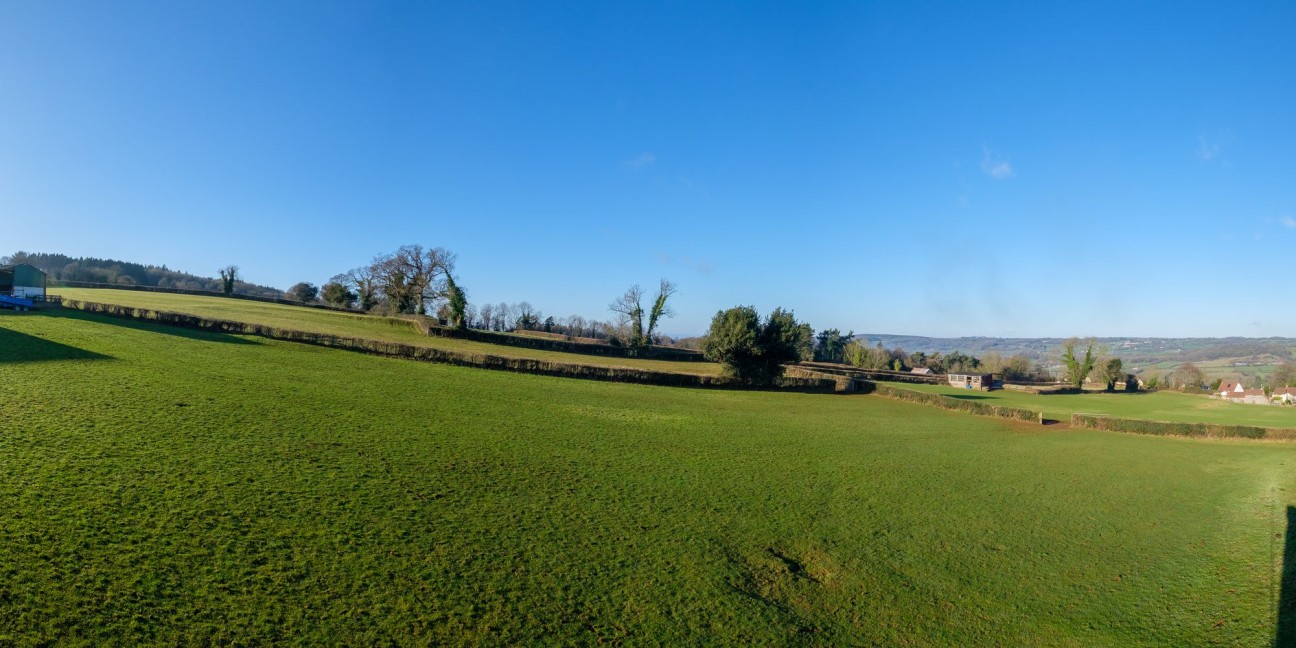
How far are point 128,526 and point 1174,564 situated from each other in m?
17.6

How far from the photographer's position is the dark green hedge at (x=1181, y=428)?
28.9 metres

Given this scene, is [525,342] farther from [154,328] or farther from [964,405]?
[964,405]

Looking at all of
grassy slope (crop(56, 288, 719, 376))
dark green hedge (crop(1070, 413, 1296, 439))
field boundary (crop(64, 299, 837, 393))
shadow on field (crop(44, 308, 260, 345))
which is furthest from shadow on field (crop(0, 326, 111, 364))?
dark green hedge (crop(1070, 413, 1296, 439))

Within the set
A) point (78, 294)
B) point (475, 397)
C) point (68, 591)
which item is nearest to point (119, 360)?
point (475, 397)

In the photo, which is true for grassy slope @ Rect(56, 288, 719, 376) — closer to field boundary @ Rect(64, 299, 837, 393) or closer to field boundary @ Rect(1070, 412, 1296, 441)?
field boundary @ Rect(64, 299, 837, 393)

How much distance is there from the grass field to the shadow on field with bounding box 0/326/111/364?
0.57 ft

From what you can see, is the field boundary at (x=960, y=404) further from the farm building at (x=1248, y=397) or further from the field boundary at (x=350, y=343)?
the farm building at (x=1248, y=397)

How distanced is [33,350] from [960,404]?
4180cm

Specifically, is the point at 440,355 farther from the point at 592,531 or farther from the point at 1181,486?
the point at 1181,486

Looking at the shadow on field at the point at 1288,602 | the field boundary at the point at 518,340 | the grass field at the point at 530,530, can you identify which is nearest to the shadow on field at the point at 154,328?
the grass field at the point at 530,530

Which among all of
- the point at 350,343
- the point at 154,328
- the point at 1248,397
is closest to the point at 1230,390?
the point at 1248,397

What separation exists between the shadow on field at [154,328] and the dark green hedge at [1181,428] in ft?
140

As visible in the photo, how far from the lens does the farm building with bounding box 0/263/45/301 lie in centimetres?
3253

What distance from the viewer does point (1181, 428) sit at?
98.0 feet
